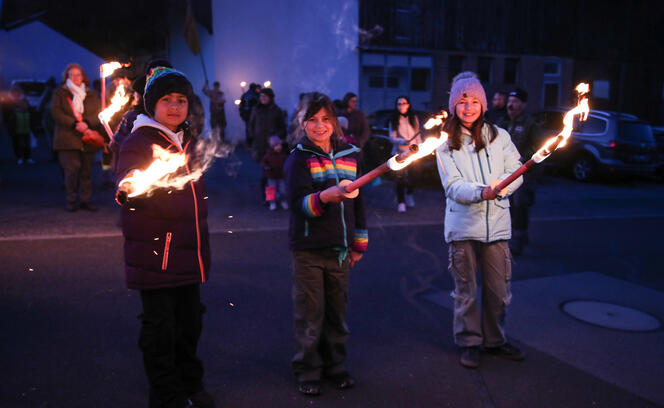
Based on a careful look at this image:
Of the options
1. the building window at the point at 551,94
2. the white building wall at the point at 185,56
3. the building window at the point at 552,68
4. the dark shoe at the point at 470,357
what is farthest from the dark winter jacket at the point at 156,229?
the building window at the point at 552,68

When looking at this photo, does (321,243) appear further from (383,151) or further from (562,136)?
(383,151)

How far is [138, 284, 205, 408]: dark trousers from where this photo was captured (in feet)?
9.87

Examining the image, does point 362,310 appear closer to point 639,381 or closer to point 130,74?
point 639,381

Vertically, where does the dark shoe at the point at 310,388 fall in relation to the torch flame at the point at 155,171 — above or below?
below

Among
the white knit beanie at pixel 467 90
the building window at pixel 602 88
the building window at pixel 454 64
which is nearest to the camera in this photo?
the white knit beanie at pixel 467 90

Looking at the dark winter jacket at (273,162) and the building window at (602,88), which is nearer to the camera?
the dark winter jacket at (273,162)

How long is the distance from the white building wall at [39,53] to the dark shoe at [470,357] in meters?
30.9

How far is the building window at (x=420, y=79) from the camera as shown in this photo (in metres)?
23.5

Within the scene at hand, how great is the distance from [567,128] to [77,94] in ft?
24.2

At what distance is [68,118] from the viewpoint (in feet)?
27.1

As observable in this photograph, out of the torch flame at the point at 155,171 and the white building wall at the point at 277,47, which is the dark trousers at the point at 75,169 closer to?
the torch flame at the point at 155,171

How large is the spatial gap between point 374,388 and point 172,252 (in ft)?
5.06

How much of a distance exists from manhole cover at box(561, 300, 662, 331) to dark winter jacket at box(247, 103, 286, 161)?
18.7ft

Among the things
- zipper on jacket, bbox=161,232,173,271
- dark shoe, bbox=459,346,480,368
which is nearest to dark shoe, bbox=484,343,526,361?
dark shoe, bbox=459,346,480,368
